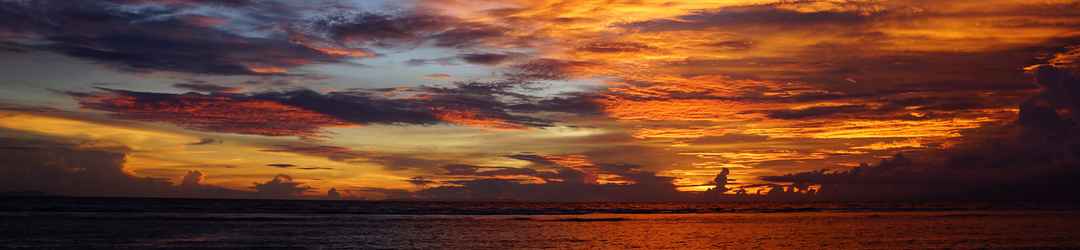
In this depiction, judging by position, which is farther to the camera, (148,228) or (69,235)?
(148,228)

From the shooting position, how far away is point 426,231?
5062 cm

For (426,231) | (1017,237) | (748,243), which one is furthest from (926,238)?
(426,231)

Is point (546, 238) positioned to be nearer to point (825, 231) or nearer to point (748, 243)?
point (748, 243)

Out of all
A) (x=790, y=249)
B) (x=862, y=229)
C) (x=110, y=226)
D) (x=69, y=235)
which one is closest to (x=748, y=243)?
(x=790, y=249)

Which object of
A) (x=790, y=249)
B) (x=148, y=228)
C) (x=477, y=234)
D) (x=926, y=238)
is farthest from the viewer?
(x=148, y=228)

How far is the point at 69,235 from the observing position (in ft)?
141

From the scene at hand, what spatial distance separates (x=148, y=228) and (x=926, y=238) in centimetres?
4655

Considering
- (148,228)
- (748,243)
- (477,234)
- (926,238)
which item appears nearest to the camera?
(748,243)

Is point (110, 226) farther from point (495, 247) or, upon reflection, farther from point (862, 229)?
point (862, 229)

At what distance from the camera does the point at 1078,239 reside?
41750 mm

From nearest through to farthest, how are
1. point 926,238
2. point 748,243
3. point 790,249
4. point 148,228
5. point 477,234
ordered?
point 790,249 → point 748,243 → point 926,238 → point 477,234 → point 148,228

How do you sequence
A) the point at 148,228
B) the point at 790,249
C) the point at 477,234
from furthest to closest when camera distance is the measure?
the point at 148,228 < the point at 477,234 < the point at 790,249

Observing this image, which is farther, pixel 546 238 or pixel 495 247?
pixel 546 238

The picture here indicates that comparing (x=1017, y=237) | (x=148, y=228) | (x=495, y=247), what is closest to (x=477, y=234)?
(x=495, y=247)
